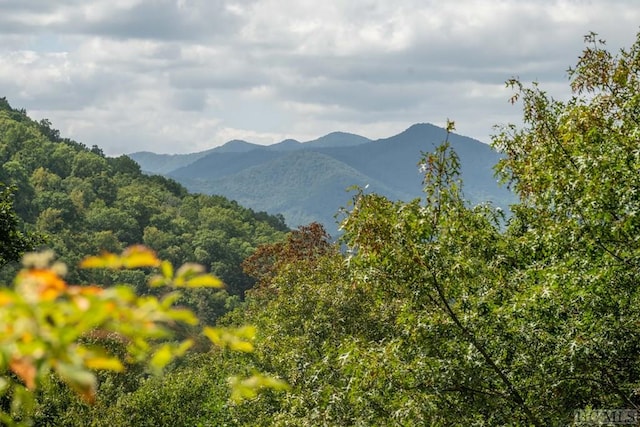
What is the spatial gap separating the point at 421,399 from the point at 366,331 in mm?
12850

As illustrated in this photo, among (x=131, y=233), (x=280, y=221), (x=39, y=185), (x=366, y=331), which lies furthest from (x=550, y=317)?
(x=280, y=221)

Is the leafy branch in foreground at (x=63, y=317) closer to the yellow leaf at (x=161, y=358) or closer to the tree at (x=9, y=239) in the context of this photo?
the yellow leaf at (x=161, y=358)

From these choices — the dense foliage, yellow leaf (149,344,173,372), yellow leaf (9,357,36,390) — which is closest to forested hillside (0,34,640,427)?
the dense foliage

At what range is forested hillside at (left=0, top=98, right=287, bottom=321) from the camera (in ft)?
370

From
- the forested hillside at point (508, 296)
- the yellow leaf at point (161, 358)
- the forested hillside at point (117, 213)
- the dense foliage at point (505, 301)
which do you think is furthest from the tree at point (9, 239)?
the forested hillside at point (117, 213)

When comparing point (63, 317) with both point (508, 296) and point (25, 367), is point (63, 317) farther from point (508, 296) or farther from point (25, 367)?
point (508, 296)

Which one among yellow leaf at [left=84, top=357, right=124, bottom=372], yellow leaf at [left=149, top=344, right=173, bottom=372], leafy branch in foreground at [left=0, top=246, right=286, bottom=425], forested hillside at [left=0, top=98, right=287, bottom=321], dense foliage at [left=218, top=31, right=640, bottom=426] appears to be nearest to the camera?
leafy branch in foreground at [left=0, top=246, right=286, bottom=425]

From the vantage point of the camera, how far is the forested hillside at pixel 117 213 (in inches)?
4439

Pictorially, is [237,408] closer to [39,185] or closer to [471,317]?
[471,317]

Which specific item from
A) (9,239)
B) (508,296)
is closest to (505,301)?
(508,296)

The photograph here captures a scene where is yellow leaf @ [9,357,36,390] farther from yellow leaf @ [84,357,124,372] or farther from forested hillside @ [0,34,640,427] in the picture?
forested hillside @ [0,34,640,427]

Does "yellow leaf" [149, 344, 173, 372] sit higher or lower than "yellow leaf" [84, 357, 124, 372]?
lower

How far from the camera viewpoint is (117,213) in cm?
12494

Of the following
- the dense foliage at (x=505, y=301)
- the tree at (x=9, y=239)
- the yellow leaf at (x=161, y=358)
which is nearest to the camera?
the yellow leaf at (x=161, y=358)
